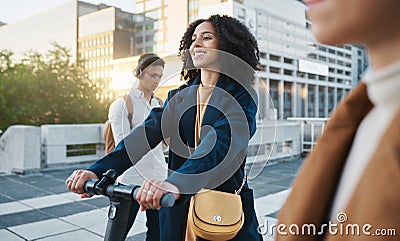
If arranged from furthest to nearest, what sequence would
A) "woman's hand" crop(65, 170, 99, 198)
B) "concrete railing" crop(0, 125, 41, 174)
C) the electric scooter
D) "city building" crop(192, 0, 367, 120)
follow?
1. "city building" crop(192, 0, 367, 120)
2. "concrete railing" crop(0, 125, 41, 174)
3. "woman's hand" crop(65, 170, 99, 198)
4. the electric scooter

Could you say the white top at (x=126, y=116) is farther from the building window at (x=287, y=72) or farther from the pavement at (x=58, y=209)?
the building window at (x=287, y=72)

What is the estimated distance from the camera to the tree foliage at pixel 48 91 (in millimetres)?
11914

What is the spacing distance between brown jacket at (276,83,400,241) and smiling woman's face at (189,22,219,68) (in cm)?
101

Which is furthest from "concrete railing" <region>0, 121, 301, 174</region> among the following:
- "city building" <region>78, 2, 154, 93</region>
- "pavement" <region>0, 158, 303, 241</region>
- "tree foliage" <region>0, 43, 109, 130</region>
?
"city building" <region>78, 2, 154, 93</region>

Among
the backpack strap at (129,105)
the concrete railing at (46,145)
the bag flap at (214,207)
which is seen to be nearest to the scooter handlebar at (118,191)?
the bag flap at (214,207)

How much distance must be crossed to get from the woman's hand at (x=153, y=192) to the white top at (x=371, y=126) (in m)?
0.57

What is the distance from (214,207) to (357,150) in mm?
919

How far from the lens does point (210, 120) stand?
1.56 meters

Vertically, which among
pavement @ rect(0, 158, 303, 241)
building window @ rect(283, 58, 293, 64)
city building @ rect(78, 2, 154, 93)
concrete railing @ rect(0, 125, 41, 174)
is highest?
city building @ rect(78, 2, 154, 93)

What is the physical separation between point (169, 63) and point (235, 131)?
523mm

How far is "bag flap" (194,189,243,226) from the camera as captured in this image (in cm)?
148

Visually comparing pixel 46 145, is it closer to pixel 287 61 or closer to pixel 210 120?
pixel 210 120

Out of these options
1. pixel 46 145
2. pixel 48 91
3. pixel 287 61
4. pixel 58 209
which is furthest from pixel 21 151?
pixel 287 61

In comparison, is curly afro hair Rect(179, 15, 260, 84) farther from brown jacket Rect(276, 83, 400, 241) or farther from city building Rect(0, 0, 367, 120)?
city building Rect(0, 0, 367, 120)
